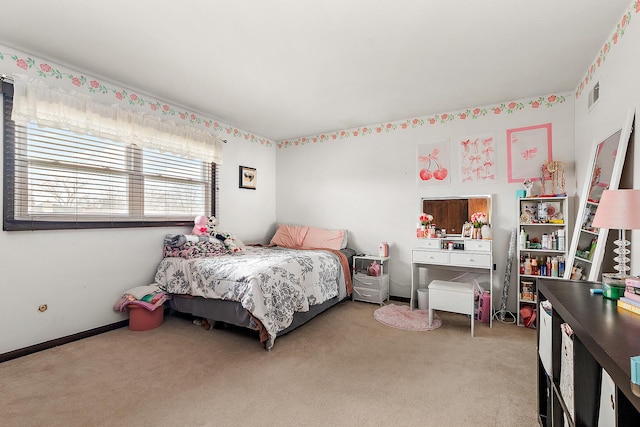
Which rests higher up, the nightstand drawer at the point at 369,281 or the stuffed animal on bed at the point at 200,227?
the stuffed animal on bed at the point at 200,227

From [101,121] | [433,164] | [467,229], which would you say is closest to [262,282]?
[101,121]

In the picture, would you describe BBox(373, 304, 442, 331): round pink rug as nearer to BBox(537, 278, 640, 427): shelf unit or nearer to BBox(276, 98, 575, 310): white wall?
BBox(276, 98, 575, 310): white wall

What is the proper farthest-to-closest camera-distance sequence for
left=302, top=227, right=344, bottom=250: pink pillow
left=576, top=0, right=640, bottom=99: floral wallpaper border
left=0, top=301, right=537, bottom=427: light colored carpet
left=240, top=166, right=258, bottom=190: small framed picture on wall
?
left=240, top=166, right=258, bottom=190: small framed picture on wall, left=302, top=227, right=344, bottom=250: pink pillow, left=576, top=0, right=640, bottom=99: floral wallpaper border, left=0, top=301, right=537, bottom=427: light colored carpet

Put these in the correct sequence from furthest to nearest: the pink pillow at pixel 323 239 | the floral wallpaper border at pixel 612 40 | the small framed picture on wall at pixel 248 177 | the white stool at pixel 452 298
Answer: the small framed picture on wall at pixel 248 177 < the pink pillow at pixel 323 239 < the white stool at pixel 452 298 < the floral wallpaper border at pixel 612 40

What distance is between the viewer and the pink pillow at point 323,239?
14.0 ft

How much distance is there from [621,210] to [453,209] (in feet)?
8.23

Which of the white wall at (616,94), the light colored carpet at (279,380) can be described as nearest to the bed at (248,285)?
the light colored carpet at (279,380)

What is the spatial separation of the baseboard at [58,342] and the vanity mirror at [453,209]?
11.8 ft

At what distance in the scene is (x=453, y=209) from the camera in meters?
3.74

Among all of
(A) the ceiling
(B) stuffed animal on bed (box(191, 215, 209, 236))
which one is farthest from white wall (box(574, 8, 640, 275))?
(B) stuffed animal on bed (box(191, 215, 209, 236))

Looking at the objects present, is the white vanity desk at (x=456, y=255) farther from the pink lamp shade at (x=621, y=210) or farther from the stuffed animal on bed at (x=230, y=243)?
the stuffed animal on bed at (x=230, y=243)

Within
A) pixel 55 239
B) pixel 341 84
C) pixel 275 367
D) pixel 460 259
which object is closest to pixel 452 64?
pixel 341 84

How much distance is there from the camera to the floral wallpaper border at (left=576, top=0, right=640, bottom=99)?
1.85 m

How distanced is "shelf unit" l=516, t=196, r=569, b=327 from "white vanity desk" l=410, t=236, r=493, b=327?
1.07 feet
